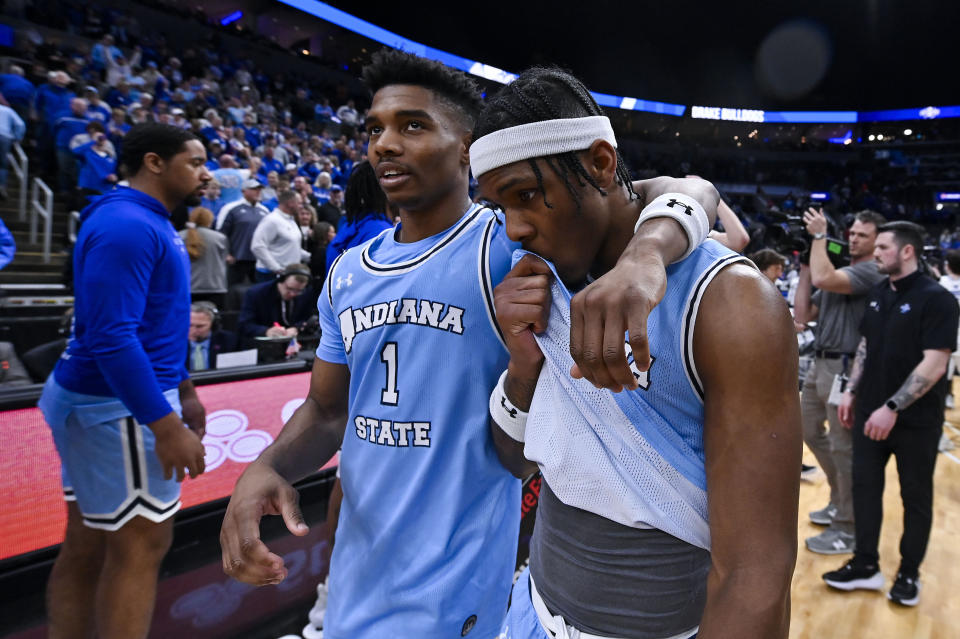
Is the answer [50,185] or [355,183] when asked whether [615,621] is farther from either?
[50,185]

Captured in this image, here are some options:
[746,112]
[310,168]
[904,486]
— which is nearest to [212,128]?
[310,168]

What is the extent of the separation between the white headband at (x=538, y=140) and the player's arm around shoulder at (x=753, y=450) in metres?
0.34

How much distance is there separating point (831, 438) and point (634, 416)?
3.56 meters

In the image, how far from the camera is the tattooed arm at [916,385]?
283cm

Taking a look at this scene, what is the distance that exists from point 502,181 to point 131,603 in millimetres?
1872

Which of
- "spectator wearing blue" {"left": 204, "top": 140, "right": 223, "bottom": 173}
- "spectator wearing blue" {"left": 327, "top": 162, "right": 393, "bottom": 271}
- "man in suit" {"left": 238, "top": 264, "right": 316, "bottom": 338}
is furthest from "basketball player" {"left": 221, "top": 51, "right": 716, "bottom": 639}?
"spectator wearing blue" {"left": 204, "top": 140, "right": 223, "bottom": 173}

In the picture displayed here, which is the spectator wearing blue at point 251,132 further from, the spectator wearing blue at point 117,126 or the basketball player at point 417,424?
the basketball player at point 417,424

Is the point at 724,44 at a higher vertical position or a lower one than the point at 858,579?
higher

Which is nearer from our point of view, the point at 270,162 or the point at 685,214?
the point at 685,214

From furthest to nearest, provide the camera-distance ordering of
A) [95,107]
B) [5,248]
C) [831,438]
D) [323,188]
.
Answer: [323,188], [95,107], [831,438], [5,248]

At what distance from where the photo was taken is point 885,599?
10.0ft

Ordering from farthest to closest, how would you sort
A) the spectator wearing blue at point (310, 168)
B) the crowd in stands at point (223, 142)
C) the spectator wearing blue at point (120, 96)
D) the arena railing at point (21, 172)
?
1. the spectator wearing blue at point (310, 168)
2. the spectator wearing blue at point (120, 96)
3. the arena railing at point (21, 172)
4. the crowd in stands at point (223, 142)

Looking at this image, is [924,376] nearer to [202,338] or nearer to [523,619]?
[523,619]

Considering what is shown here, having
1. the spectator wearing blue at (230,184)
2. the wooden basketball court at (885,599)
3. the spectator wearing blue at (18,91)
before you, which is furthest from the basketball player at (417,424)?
the spectator wearing blue at (18,91)
